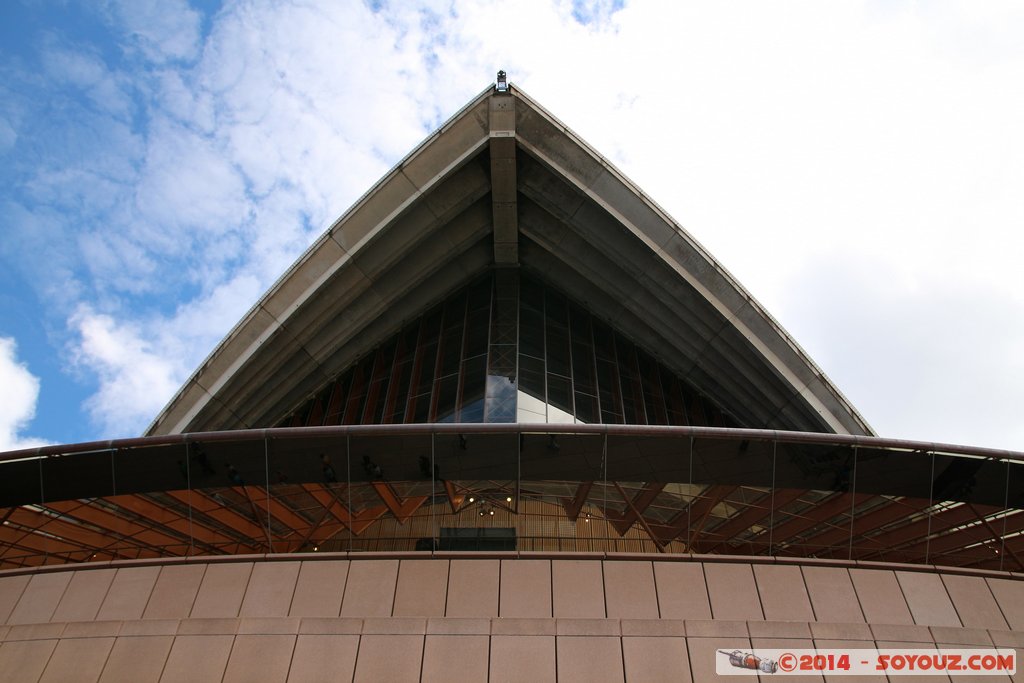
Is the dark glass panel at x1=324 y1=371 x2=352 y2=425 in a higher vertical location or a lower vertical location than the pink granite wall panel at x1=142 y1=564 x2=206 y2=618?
higher

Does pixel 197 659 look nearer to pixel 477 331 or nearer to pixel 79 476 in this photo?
pixel 79 476

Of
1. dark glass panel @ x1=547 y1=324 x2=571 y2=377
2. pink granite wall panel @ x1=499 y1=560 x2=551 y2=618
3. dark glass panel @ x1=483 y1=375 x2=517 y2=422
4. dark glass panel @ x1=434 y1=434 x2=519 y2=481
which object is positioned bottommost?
pink granite wall panel @ x1=499 y1=560 x2=551 y2=618

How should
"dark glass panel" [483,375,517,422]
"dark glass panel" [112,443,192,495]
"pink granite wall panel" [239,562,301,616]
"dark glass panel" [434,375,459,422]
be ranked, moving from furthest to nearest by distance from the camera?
"dark glass panel" [434,375,459,422]
"dark glass panel" [483,375,517,422]
"dark glass panel" [112,443,192,495]
"pink granite wall panel" [239,562,301,616]

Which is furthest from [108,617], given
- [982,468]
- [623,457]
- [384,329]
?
[982,468]

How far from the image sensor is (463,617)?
457 inches

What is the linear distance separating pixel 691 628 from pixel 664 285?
13235 millimetres

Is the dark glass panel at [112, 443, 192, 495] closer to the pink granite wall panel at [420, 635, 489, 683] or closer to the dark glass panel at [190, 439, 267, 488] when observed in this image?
the dark glass panel at [190, 439, 267, 488]

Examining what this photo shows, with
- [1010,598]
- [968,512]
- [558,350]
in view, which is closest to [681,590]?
[968,512]

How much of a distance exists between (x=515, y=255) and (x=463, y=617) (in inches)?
624

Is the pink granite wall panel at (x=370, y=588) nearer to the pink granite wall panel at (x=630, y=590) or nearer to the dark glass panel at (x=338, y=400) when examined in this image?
the pink granite wall panel at (x=630, y=590)

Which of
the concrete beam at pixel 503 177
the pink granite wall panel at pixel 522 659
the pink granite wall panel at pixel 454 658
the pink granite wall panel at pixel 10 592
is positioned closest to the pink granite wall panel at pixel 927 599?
the pink granite wall panel at pixel 522 659

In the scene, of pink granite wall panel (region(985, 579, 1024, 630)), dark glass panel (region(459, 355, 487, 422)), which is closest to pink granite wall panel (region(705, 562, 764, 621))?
pink granite wall panel (region(985, 579, 1024, 630))

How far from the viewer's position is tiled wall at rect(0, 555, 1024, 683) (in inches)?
435

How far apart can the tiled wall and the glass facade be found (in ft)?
25.4
